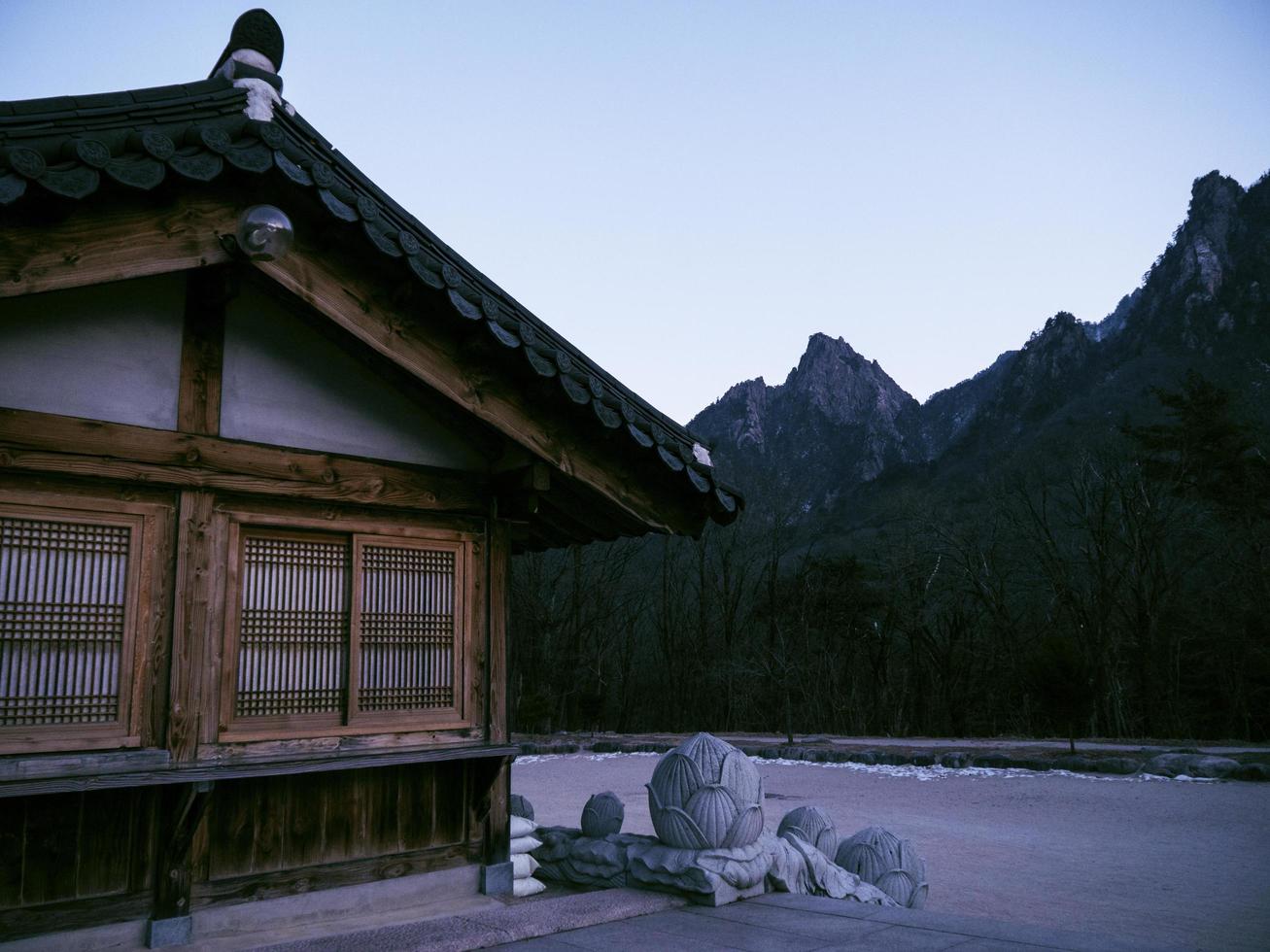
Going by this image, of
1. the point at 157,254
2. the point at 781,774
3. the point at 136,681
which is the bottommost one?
the point at 781,774

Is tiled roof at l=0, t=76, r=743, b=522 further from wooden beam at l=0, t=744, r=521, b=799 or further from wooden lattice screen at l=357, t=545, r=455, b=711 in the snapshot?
wooden beam at l=0, t=744, r=521, b=799

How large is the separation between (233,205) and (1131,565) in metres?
27.9

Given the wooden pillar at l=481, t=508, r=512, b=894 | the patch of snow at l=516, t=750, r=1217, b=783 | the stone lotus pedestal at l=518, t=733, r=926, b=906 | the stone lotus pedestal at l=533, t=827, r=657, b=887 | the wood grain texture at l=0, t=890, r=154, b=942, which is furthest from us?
the patch of snow at l=516, t=750, r=1217, b=783

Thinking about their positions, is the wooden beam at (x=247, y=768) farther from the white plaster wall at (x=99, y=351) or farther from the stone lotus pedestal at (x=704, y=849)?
the white plaster wall at (x=99, y=351)

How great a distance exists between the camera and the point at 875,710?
85.2ft

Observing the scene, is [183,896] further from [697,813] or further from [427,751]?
[697,813]

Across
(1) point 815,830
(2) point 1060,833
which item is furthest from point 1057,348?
(1) point 815,830

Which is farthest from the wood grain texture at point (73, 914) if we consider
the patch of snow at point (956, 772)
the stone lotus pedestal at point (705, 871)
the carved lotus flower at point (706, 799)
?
the patch of snow at point (956, 772)

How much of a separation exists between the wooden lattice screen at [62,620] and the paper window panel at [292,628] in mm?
560

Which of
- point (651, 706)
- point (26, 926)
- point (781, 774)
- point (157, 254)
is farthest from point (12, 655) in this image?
point (651, 706)

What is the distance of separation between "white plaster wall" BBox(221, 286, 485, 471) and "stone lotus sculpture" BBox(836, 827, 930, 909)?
432 centimetres

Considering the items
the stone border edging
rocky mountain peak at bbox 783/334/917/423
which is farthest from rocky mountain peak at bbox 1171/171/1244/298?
the stone border edging

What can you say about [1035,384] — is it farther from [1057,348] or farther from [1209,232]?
[1209,232]

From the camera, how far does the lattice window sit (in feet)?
14.4
